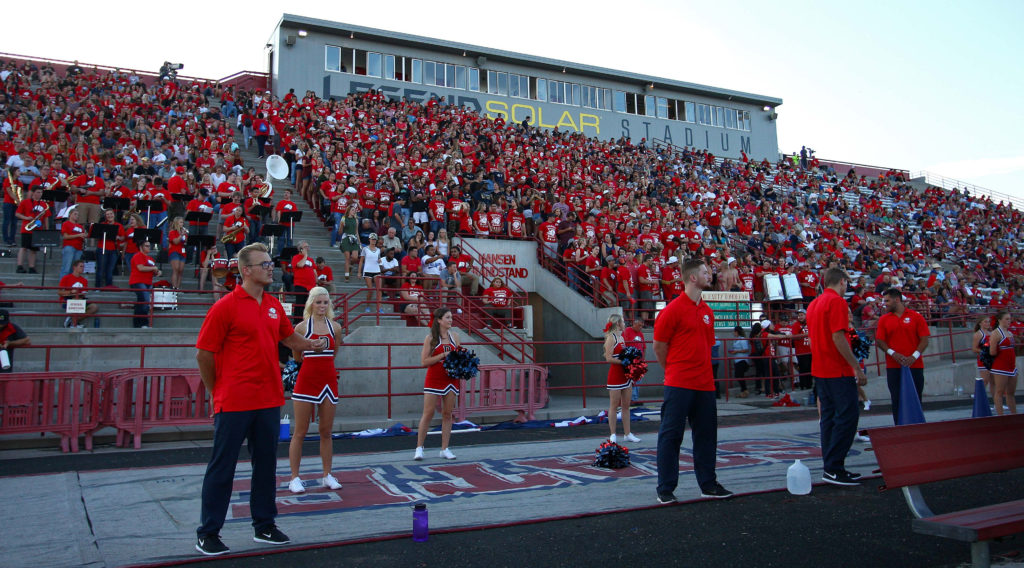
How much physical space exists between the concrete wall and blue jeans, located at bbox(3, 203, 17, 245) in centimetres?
1794

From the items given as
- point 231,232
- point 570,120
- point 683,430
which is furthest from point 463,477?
point 570,120

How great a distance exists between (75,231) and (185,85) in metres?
16.5

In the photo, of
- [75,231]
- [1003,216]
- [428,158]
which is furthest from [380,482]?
[1003,216]

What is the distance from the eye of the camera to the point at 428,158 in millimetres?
24219

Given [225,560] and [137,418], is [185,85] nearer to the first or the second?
[137,418]

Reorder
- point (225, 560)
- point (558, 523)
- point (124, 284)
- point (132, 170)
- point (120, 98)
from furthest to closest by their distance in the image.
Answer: point (120, 98)
point (132, 170)
point (124, 284)
point (558, 523)
point (225, 560)

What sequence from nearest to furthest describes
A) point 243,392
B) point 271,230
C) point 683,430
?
point 243,392 < point 683,430 < point 271,230

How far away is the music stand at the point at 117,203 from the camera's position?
567 inches

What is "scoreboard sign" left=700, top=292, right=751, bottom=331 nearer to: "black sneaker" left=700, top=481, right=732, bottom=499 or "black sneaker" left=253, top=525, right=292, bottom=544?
"black sneaker" left=700, top=481, right=732, bottom=499

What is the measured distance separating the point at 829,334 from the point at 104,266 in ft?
42.1

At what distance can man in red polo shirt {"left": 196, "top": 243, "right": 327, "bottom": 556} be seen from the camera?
4797 mm

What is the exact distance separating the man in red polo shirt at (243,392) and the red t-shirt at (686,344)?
3284mm

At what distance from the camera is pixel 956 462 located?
4668 mm

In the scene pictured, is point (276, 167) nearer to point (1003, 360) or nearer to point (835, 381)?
point (835, 381)
